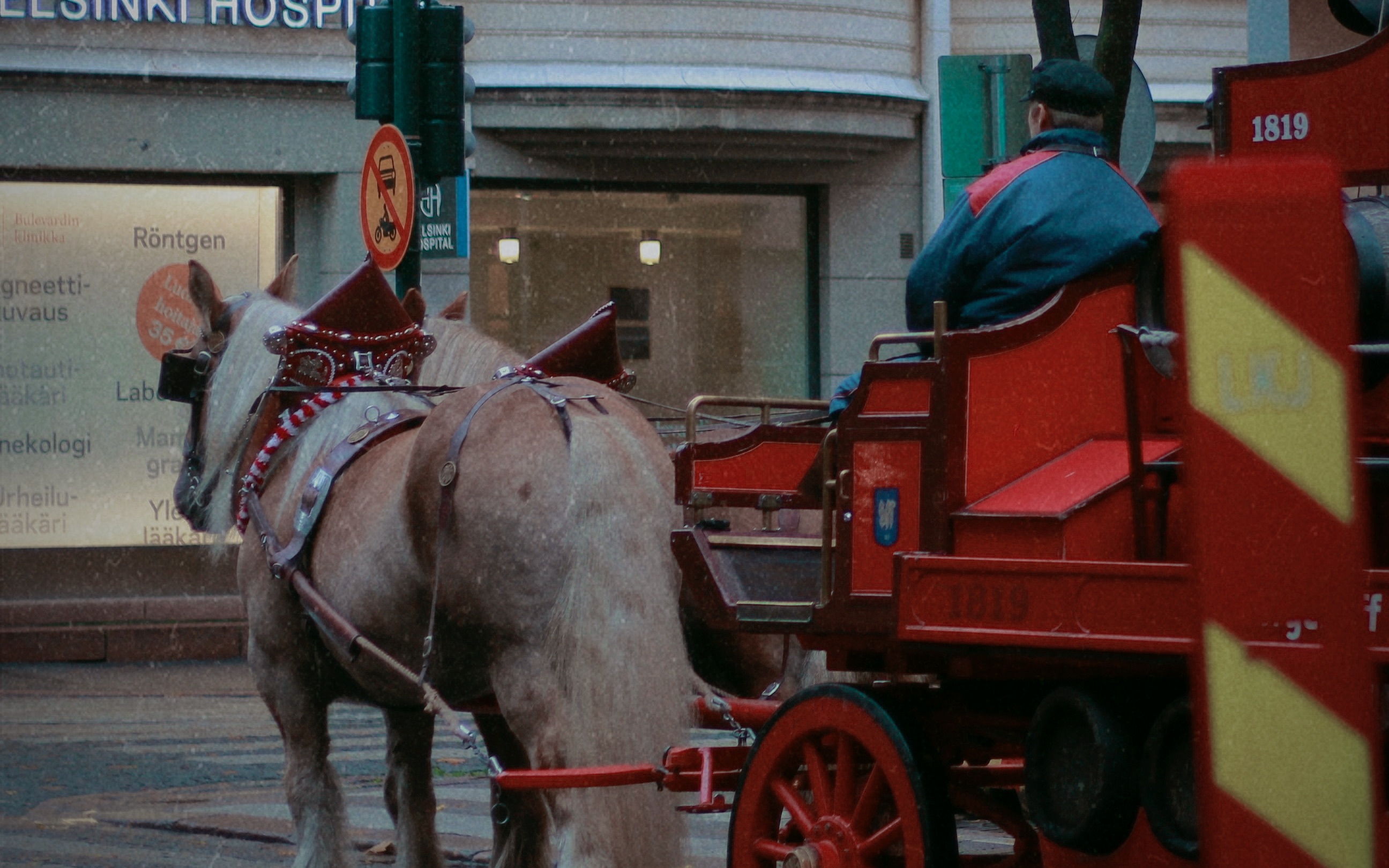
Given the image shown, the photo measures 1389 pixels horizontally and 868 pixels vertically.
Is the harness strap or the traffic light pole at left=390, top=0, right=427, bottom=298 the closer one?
the harness strap

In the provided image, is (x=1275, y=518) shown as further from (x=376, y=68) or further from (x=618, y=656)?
(x=376, y=68)

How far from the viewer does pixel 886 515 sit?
3.87 meters

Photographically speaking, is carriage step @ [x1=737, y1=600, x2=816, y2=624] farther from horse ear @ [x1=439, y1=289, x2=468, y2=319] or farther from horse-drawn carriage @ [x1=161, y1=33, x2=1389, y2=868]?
horse ear @ [x1=439, y1=289, x2=468, y2=319]

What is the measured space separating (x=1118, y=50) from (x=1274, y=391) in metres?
6.10

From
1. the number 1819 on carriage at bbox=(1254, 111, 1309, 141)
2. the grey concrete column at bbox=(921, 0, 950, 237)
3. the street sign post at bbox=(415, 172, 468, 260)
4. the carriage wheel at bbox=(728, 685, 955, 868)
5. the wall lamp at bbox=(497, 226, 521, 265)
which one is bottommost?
the carriage wheel at bbox=(728, 685, 955, 868)

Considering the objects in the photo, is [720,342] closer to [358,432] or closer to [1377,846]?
[358,432]

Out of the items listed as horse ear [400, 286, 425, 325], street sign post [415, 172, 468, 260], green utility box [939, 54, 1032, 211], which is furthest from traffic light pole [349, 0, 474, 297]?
green utility box [939, 54, 1032, 211]

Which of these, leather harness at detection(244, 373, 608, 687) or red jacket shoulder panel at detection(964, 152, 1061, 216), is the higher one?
red jacket shoulder panel at detection(964, 152, 1061, 216)

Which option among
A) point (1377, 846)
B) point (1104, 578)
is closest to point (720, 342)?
point (1104, 578)

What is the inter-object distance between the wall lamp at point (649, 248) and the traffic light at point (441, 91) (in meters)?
6.02

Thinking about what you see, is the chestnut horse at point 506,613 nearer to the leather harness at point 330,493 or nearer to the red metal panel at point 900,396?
the leather harness at point 330,493

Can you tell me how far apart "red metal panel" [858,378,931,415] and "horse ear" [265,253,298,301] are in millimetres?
3555

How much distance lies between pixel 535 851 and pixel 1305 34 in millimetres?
10127

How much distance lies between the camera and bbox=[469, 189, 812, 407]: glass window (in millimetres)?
14633
